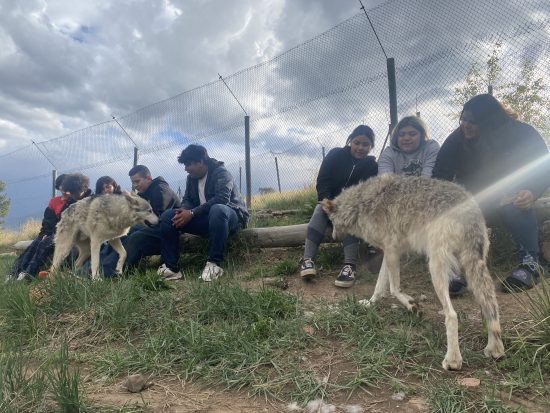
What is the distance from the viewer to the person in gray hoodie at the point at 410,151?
4.70 m

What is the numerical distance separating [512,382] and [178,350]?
229 cm

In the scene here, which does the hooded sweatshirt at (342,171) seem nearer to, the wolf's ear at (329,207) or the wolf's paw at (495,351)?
the wolf's ear at (329,207)

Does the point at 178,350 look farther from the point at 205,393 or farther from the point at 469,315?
the point at 469,315

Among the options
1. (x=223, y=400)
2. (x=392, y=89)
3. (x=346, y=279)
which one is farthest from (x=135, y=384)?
(x=392, y=89)

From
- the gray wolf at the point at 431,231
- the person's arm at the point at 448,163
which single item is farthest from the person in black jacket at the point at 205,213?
the person's arm at the point at 448,163

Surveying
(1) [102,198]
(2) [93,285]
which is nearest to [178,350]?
(2) [93,285]

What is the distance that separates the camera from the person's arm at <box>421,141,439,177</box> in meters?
4.62

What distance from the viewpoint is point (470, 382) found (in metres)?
2.30

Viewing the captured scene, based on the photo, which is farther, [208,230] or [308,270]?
[208,230]

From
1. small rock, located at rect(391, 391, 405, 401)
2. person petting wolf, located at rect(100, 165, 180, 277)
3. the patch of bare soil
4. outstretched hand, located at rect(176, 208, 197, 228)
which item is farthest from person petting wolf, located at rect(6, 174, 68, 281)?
small rock, located at rect(391, 391, 405, 401)

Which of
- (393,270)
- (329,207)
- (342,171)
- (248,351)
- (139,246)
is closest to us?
(248,351)

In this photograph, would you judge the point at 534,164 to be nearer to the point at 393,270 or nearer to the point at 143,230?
the point at 393,270

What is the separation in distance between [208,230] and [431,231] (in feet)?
11.3

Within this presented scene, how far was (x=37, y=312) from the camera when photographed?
386 centimetres
